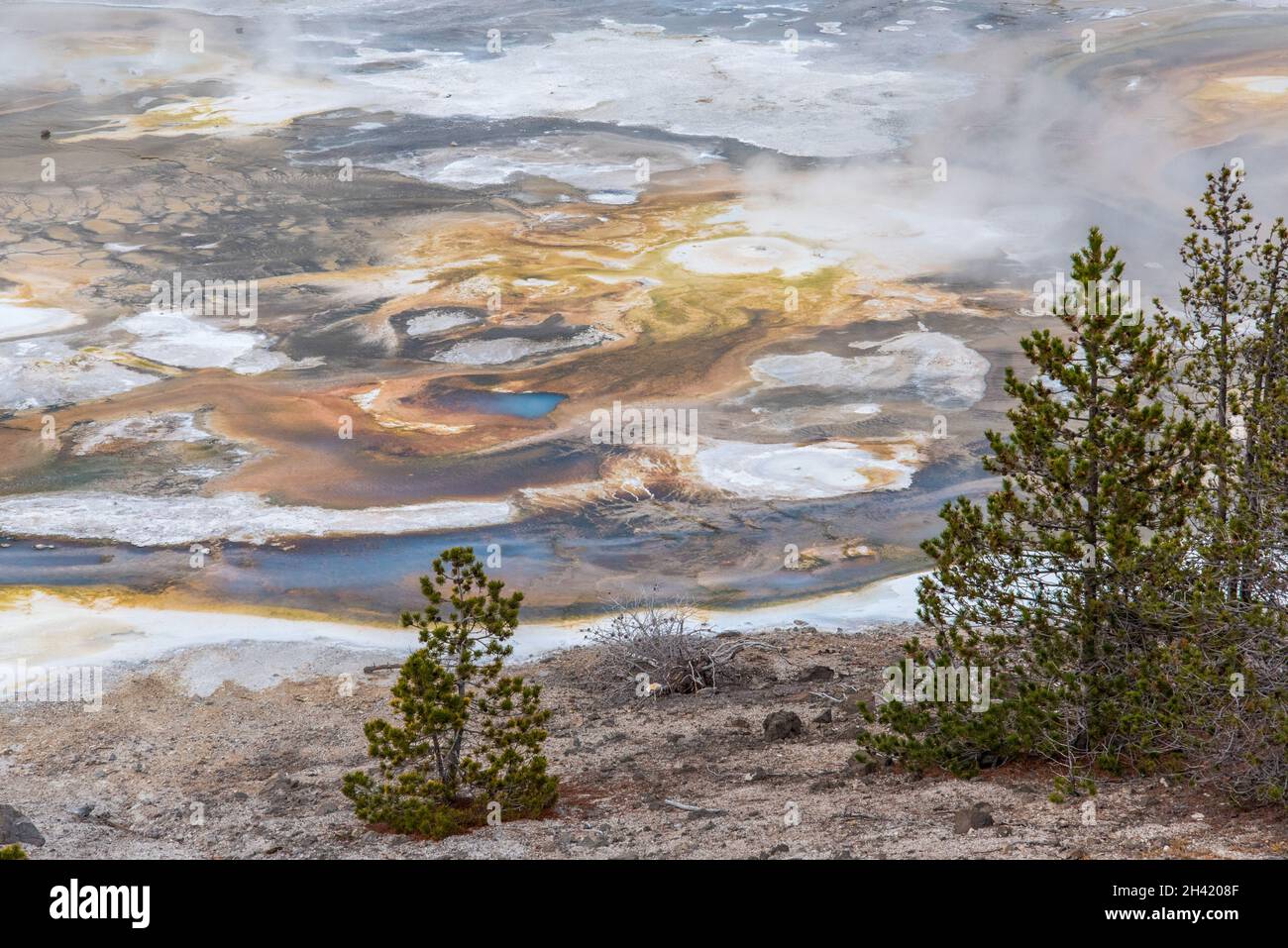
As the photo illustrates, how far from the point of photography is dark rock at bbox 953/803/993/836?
7043 millimetres

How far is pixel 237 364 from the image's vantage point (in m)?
19.8

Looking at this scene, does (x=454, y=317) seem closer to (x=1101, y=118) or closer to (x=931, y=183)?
(x=931, y=183)

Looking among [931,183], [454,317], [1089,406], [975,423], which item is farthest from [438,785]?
[931,183]

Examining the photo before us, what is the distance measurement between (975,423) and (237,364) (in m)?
10.2

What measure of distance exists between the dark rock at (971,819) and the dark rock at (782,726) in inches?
90.7

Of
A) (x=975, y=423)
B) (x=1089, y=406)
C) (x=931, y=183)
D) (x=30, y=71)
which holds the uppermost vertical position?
(x=30, y=71)

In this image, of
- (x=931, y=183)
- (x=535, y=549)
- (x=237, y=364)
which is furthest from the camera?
(x=931, y=183)

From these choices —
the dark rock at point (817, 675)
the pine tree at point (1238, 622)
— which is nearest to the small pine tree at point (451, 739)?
the dark rock at point (817, 675)

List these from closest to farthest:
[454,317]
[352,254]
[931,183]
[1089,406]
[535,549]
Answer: [1089,406], [535,549], [454,317], [352,254], [931,183]

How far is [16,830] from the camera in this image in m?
8.08

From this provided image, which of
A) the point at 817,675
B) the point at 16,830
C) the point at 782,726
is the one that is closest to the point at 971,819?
the point at 782,726

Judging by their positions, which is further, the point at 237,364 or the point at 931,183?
the point at 931,183

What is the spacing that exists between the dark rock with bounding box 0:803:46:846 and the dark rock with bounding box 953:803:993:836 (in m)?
5.12

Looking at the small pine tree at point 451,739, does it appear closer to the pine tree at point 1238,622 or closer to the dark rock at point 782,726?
the dark rock at point 782,726
